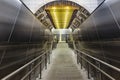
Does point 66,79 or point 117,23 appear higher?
point 117,23

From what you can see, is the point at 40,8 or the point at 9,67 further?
the point at 40,8

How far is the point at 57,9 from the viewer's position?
1019 centimetres

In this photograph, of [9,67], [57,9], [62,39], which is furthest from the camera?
[62,39]

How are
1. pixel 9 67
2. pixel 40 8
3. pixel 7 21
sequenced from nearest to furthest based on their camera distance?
1. pixel 7 21
2. pixel 9 67
3. pixel 40 8

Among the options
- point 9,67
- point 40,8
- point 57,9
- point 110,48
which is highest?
point 40,8

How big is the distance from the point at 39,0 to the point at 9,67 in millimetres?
14114

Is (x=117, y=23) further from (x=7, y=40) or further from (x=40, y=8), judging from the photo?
(x=40, y=8)

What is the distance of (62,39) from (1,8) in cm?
3557

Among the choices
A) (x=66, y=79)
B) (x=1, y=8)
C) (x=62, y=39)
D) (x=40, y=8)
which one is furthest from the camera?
(x=62, y=39)

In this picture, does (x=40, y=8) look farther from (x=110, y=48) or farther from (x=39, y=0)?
(x=110, y=48)

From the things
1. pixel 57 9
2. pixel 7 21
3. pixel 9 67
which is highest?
pixel 57 9

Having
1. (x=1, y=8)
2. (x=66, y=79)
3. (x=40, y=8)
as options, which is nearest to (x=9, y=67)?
(x=1, y=8)

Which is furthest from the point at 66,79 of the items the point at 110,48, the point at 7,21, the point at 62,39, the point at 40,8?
the point at 62,39

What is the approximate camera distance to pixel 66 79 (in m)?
3.92
